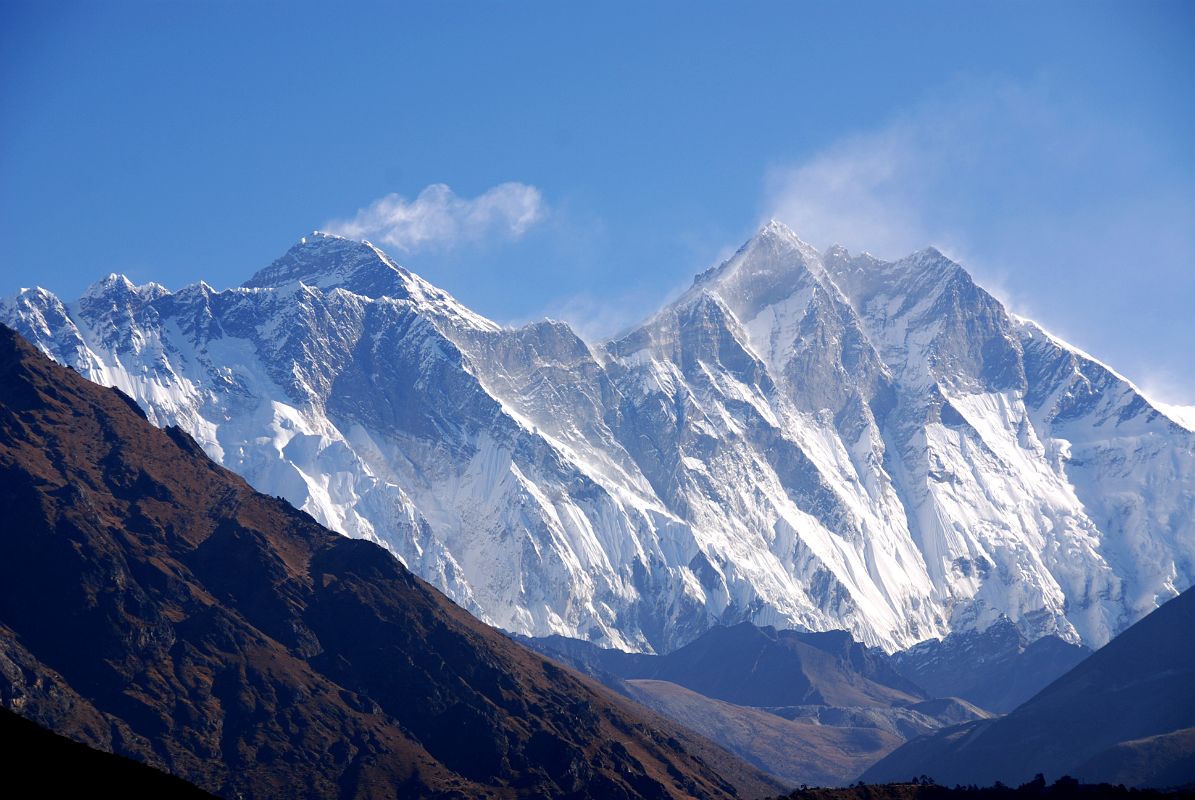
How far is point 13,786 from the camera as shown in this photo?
11131 cm

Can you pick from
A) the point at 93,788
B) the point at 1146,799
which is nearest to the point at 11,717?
the point at 93,788

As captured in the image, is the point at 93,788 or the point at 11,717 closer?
the point at 93,788

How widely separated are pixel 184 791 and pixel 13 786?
1264 centimetres

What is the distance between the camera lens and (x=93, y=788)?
115938mm

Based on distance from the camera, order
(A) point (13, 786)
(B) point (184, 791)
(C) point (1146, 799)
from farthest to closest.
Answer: (C) point (1146, 799), (B) point (184, 791), (A) point (13, 786)

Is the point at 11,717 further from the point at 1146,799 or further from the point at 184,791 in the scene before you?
the point at 1146,799

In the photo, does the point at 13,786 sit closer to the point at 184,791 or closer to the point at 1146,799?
the point at 184,791

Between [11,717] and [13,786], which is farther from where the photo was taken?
[11,717]

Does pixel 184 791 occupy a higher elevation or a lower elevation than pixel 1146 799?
lower

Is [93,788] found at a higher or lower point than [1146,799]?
lower

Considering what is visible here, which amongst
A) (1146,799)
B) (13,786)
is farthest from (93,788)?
(1146,799)

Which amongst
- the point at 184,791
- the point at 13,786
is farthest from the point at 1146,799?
the point at 13,786

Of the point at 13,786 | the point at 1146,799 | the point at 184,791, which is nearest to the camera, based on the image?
the point at 13,786

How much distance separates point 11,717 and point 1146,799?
423ft
